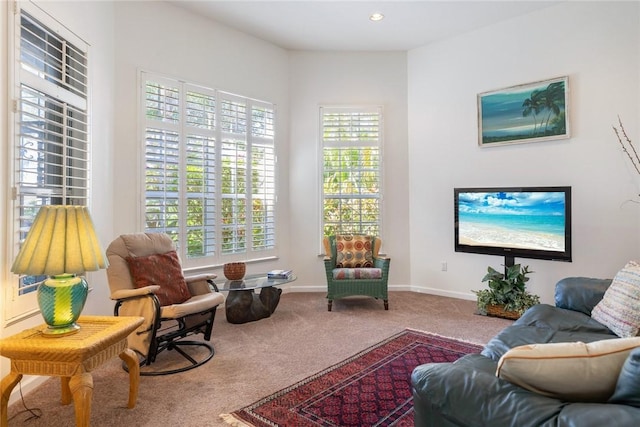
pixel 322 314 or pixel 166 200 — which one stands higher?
pixel 166 200

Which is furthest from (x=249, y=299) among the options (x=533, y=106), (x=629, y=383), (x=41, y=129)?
(x=533, y=106)

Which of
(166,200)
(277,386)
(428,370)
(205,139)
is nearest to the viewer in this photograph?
(428,370)

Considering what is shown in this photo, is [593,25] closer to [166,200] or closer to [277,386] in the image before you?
[277,386]

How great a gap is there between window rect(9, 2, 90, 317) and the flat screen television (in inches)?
164

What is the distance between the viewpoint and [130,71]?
3707 mm

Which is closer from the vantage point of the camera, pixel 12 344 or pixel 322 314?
pixel 12 344

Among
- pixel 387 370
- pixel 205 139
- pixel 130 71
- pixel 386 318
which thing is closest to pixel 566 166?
pixel 386 318

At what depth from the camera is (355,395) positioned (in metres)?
2.30

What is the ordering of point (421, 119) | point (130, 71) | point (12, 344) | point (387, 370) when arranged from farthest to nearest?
point (421, 119)
point (130, 71)
point (387, 370)
point (12, 344)

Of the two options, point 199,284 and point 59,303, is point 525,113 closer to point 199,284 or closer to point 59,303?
point 199,284

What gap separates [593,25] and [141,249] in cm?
509

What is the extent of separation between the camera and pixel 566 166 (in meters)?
4.00

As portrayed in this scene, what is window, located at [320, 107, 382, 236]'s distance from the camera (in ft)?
17.2

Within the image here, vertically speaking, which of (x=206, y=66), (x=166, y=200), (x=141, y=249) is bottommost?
(x=141, y=249)
